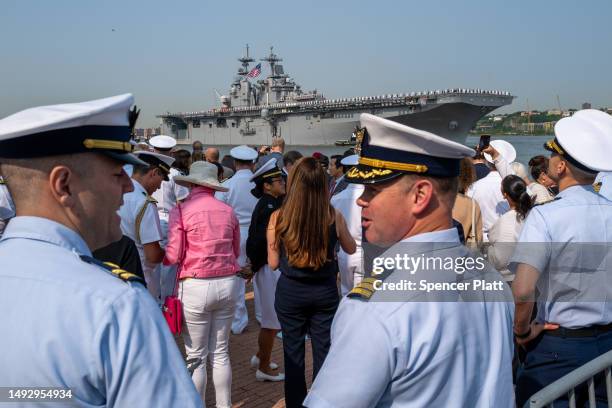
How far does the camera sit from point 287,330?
351 cm

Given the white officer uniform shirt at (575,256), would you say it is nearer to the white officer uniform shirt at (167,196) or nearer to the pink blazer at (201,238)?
the pink blazer at (201,238)

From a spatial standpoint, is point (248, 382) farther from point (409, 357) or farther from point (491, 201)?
point (409, 357)

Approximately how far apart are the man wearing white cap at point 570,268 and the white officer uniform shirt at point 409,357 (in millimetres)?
1129

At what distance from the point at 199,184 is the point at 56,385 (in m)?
2.66

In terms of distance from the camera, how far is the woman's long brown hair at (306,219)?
334 cm

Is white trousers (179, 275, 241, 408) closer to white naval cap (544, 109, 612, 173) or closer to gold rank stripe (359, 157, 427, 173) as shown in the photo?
gold rank stripe (359, 157, 427, 173)

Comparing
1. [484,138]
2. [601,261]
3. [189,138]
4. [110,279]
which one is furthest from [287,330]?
[189,138]

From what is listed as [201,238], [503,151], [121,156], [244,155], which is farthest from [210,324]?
[503,151]

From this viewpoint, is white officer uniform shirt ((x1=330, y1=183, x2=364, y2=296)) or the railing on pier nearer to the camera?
the railing on pier

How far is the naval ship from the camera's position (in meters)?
45.7

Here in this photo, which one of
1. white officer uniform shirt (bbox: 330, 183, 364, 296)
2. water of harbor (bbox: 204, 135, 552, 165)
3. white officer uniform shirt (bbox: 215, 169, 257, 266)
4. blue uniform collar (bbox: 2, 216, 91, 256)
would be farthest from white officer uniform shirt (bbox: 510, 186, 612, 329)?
water of harbor (bbox: 204, 135, 552, 165)

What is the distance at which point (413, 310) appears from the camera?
1.27 meters

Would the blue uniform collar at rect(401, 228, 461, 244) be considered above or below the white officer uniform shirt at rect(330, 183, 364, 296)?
above

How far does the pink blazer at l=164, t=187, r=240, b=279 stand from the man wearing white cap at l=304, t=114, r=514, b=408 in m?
2.11
